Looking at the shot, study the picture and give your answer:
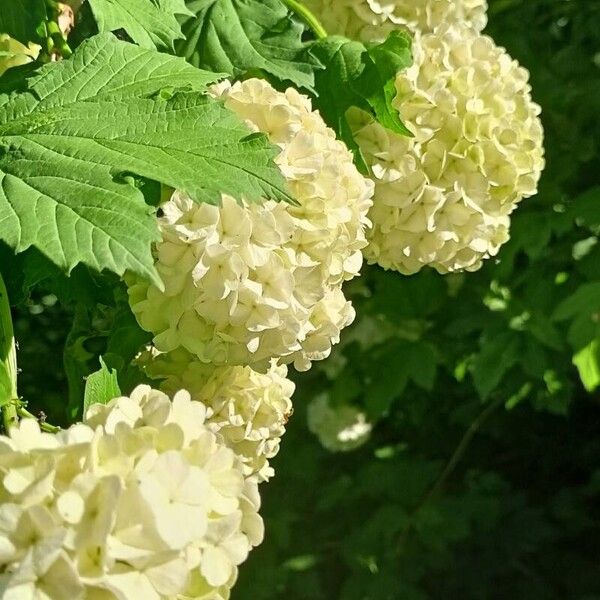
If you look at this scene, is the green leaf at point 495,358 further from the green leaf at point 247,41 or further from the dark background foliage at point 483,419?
the green leaf at point 247,41

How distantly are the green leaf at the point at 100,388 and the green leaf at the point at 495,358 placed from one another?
163 cm

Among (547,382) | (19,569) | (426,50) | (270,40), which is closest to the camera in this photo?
(19,569)

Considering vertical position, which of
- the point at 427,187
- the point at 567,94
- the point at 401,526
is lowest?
the point at 401,526

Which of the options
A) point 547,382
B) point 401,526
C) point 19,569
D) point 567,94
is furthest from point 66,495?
point 401,526

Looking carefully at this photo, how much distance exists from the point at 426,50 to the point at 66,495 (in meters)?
0.90

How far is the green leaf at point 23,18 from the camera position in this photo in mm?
1158

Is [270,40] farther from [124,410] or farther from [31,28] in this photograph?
[124,410]

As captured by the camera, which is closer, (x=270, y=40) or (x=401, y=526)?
(x=270, y=40)

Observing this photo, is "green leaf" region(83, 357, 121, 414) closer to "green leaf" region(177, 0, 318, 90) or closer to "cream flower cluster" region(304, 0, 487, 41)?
"green leaf" region(177, 0, 318, 90)

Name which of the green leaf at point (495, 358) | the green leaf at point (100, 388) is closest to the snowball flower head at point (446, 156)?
the green leaf at point (100, 388)

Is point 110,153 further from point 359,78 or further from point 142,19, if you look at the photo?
point 359,78

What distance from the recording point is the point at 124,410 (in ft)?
2.83

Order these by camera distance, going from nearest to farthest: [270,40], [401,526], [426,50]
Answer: [270,40]
[426,50]
[401,526]

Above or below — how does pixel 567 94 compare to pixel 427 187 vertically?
below
